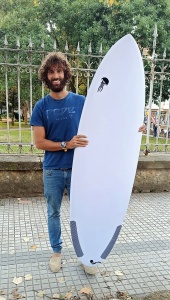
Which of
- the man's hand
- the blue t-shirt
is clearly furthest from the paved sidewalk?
the man's hand

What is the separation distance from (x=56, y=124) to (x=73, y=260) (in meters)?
1.34

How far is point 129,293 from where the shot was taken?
233cm

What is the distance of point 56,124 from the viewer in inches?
92.7

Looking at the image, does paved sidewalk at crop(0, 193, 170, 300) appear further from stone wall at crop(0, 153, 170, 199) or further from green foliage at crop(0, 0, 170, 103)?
green foliage at crop(0, 0, 170, 103)

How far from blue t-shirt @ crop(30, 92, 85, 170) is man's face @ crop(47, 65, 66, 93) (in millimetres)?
97

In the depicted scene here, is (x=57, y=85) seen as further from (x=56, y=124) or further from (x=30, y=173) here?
(x=30, y=173)

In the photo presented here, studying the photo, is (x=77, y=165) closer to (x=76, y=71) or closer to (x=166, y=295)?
(x=166, y=295)

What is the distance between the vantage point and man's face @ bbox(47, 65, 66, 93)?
231 centimetres

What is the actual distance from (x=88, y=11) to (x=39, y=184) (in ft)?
28.6

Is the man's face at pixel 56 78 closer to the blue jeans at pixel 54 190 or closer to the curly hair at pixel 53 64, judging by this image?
the curly hair at pixel 53 64

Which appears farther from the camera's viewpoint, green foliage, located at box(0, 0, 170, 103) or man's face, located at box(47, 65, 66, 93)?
green foliage, located at box(0, 0, 170, 103)

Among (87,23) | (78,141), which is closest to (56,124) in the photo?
(78,141)

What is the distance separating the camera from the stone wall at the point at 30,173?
14.2 ft

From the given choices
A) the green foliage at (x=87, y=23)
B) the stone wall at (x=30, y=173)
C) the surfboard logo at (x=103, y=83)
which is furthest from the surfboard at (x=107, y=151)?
the green foliage at (x=87, y=23)
